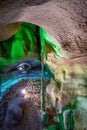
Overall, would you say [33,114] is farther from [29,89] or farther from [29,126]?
[29,89]

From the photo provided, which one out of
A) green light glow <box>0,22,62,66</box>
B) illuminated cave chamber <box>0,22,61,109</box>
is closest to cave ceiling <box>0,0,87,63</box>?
illuminated cave chamber <box>0,22,61,109</box>

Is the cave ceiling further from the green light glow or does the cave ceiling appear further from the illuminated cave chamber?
the green light glow

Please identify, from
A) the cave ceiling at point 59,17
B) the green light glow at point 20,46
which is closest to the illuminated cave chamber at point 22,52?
the green light glow at point 20,46

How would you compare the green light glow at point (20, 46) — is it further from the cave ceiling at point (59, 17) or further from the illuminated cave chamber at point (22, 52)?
the cave ceiling at point (59, 17)

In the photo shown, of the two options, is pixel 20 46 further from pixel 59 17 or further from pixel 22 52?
pixel 59 17

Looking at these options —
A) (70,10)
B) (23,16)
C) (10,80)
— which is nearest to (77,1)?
(70,10)

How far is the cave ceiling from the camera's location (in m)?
1.99

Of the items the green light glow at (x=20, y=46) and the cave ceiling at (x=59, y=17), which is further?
the green light glow at (x=20, y=46)

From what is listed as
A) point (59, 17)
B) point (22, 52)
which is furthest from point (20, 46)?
point (59, 17)

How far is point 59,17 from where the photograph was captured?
2.53m

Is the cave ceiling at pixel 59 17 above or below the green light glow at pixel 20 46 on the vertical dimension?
above

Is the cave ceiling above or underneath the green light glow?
above

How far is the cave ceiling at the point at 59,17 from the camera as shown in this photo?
199 cm

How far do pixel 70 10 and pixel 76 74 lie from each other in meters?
Answer: 1.50
